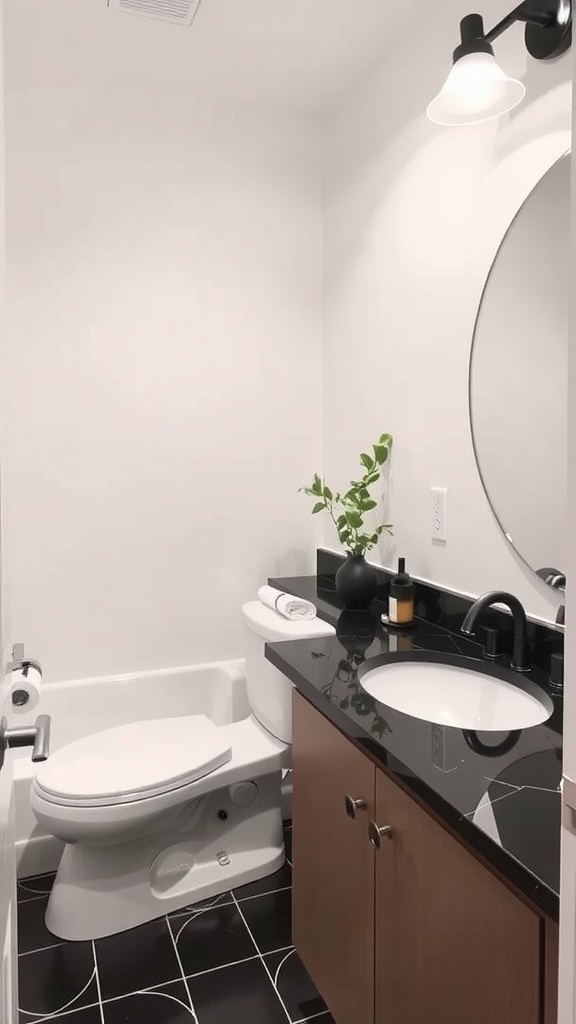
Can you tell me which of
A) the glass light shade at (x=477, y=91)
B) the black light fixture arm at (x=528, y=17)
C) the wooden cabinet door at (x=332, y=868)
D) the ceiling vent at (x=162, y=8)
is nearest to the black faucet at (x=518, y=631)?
the wooden cabinet door at (x=332, y=868)

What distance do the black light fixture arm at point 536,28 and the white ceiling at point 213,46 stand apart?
22.1 inches

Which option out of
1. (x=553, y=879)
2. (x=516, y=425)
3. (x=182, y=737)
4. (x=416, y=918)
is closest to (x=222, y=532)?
(x=182, y=737)

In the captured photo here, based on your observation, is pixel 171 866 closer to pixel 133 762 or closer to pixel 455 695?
pixel 133 762

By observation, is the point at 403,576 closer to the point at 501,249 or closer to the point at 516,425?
the point at 516,425

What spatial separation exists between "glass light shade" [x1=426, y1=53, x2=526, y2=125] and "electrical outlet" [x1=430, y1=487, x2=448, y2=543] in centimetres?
87

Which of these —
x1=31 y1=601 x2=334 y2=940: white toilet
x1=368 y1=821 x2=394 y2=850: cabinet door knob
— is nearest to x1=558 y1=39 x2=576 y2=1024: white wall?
x1=368 y1=821 x2=394 y2=850: cabinet door knob

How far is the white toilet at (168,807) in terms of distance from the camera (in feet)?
5.71

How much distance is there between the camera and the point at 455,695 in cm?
146

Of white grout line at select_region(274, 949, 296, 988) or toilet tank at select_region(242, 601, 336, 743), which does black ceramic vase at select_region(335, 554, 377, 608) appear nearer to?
toilet tank at select_region(242, 601, 336, 743)

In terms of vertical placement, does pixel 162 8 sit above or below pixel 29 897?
above

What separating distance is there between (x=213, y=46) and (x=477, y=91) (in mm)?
1028

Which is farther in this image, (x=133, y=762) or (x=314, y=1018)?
(x=133, y=762)

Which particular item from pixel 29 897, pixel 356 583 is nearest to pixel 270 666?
pixel 356 583

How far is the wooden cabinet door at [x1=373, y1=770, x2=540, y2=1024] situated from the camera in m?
0.83
